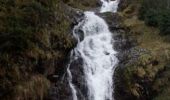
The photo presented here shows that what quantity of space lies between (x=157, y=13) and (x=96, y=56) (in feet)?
21.7

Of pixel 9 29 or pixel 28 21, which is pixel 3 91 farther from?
pixel 28 21

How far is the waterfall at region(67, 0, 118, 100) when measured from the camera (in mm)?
22172

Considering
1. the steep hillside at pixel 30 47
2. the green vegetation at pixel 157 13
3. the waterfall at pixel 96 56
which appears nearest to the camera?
the steep hillside at pixel 30 47

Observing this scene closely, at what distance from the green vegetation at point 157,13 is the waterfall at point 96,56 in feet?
10.5

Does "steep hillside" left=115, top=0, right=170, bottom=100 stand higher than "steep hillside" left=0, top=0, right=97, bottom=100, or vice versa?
"steep hillside" left=0, top=0, right=97, bottom=100

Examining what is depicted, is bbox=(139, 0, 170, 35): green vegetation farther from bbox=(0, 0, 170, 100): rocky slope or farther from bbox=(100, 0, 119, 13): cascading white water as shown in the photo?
bbox=(100, 0, 119, 13): cascading white water

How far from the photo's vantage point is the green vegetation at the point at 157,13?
26625 mm

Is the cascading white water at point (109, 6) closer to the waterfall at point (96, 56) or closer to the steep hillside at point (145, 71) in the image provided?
the waterfall at point (96, 56)

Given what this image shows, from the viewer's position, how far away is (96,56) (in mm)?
24188

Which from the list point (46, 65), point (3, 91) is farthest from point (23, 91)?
point (46, 65)

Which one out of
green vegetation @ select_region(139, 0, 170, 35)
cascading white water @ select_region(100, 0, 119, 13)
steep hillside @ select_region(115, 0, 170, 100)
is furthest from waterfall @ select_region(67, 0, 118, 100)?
cascading white water @ select_region(100, 0, 119, 13)

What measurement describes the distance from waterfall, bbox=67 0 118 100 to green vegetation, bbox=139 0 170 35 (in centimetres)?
320

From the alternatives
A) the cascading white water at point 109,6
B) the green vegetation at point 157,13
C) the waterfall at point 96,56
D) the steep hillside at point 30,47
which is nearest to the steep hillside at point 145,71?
the green vegetation at point 157,13

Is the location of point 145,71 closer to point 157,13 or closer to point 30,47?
point 157,13
